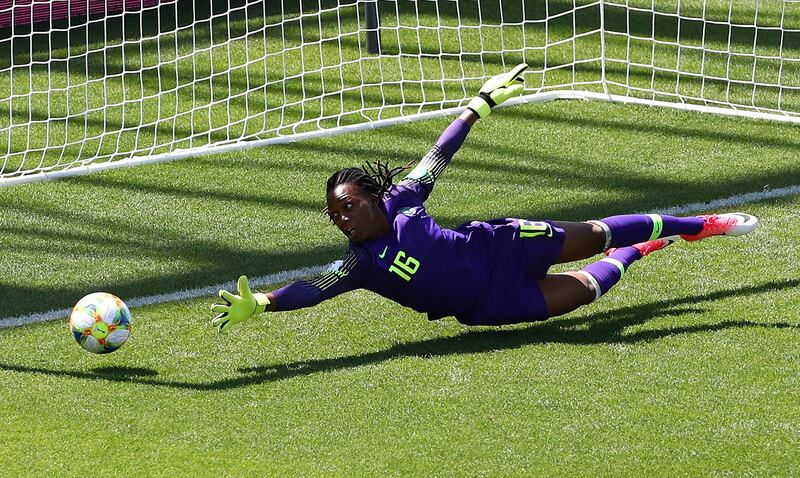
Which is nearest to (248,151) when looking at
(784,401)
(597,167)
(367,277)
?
(597,167)

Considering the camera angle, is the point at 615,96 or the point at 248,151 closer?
the point at 248,151

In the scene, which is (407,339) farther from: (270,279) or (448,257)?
(270,279)

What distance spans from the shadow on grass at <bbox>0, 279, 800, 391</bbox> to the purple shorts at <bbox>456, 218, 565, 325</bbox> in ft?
0.32

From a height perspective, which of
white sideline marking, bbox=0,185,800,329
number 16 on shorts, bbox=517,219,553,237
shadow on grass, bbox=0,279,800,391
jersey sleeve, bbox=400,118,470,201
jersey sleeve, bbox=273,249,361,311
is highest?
jersey sleeve, bbox=400,118,470,201

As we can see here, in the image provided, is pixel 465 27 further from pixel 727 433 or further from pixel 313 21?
pixel 727 433

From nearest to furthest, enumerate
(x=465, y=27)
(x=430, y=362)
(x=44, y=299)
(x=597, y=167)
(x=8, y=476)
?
(x=8, y=476), (x=430, y=362), (x=44, y=299), (x=597, y=167), (x=465, y=27)

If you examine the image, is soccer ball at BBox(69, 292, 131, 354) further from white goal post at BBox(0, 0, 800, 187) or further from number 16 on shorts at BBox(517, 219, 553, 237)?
white goal post at BBox(0, 0, 800, 187)

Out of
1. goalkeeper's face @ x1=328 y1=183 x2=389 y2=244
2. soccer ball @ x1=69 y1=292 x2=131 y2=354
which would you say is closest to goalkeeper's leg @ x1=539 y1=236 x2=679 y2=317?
goalkeeper's face @ x1=328 y1=183 x2=389 y2=244

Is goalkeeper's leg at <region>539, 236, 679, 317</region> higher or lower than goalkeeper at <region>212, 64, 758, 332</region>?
lower

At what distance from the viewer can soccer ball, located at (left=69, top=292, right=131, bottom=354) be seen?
5.87 m

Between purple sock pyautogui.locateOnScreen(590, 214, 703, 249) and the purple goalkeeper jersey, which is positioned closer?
the purple goalkeeper jersey

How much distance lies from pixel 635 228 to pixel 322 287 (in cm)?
150

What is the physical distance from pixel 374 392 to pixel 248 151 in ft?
12.8

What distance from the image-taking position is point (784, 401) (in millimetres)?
5246
